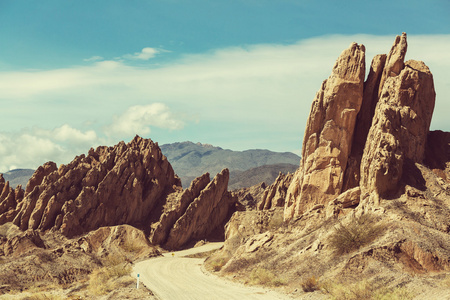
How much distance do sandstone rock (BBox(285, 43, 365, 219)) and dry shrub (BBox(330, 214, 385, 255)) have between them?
10030 millimetres

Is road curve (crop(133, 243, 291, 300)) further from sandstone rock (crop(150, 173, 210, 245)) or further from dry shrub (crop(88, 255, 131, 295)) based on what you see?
sandstone rock (crop(150, 173, 210, 245))

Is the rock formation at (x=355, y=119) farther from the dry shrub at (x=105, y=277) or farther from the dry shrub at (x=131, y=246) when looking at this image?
Answer: the dry shrub at (x=131, y=246)

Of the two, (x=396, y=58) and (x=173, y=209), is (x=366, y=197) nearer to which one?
(x=396, y=58)

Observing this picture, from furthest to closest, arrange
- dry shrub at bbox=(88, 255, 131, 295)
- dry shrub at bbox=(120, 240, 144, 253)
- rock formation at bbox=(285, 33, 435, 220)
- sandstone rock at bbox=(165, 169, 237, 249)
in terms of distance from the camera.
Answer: sandstone rock at bbox=(165, 169, 237, 249) < dry shrub at bbox=(120, 240, 144, 253) < rock formation at bbox=(285, 33, 435, 220) < dry shrub at bbox=(88, 255, 131, 295)

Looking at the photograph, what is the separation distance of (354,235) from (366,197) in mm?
6339

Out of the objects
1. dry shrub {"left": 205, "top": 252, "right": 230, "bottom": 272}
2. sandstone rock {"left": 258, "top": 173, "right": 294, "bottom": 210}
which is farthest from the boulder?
sandstone rock {"left": 258, "top": 173, "right": 294, "bottom": 210}

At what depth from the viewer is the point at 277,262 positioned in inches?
1729

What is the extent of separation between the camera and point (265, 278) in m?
40.5

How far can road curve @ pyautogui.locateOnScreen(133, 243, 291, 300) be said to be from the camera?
122 ft

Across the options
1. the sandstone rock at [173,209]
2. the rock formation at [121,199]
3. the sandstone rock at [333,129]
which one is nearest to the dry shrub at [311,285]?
the sandstone rock at [333,129]

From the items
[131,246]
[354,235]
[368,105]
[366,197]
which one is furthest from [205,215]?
[354,235]

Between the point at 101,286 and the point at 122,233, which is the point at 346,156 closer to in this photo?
the point at 101,286

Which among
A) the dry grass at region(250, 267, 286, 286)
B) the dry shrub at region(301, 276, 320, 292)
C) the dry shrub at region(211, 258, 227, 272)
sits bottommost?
the dry shrub at region(211, 258, 227, 272)

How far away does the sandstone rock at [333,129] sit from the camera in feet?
168
